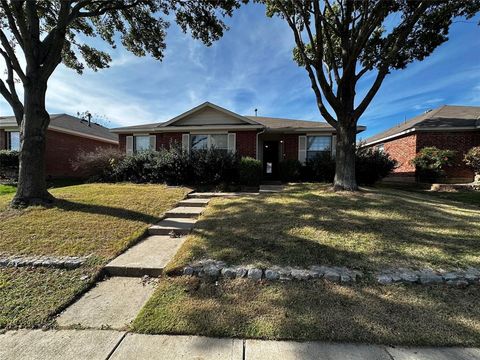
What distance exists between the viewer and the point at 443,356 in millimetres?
2154

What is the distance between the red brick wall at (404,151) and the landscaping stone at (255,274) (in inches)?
566

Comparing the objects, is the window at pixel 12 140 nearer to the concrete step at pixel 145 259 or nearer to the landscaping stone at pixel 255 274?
the concrete step at pixel 145 259

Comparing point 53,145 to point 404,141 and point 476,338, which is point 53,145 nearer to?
point 476,338

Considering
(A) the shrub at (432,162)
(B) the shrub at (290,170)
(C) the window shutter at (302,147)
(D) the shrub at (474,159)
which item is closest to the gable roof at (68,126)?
(B) the shrub at (290,170)

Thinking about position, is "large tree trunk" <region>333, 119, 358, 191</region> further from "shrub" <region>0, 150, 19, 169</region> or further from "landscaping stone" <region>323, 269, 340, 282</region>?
"shrub" <region>0, 150, 19, 169</region>

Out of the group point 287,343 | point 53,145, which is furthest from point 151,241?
point 53,145

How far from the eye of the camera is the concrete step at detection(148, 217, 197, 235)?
5418 mm

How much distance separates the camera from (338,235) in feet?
15.5

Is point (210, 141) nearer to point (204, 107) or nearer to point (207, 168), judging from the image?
point (204, 107)

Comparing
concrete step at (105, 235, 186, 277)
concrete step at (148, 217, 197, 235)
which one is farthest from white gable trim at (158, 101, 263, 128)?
concrete step at (105, 235, 186, 277)

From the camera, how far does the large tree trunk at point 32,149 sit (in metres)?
6.64

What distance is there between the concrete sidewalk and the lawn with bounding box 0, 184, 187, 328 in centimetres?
42

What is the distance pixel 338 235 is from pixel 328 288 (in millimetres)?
1763

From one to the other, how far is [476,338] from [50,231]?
267 inches
